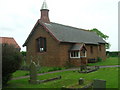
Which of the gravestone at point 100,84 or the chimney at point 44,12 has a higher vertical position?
the chimney at point 44,12

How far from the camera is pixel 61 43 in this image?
26.6 meters

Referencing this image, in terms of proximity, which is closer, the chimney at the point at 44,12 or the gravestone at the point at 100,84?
the gravestone at the point at 100,84

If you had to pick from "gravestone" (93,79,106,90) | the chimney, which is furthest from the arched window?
"gravestone" (93,79,106,90)

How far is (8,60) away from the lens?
11703 millimetres

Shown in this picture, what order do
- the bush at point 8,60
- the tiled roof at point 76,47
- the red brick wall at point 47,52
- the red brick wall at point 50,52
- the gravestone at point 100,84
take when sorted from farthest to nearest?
1. the tiled roof at point 76,47
2. the red brick wall at point 47,52
3. the red brick wall at point 50,52
4. the bush at point 8,60
5. the gravestone at point 100,84

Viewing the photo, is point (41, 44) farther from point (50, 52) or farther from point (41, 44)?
point (50, 52)

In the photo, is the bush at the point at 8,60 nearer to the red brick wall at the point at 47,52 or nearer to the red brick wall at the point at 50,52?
the red brick wall at the point at 50,52

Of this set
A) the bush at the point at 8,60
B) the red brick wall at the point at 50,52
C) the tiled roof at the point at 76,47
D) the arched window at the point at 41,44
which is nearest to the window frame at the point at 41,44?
the arched window at the point at 41,44

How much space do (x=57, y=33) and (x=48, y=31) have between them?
5.34 ft

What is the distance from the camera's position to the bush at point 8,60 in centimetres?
1166

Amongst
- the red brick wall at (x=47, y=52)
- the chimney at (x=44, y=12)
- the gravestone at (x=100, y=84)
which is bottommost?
the gravestone at (x=100, y=84)

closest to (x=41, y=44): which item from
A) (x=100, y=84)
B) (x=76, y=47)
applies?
(x=76, y=47)

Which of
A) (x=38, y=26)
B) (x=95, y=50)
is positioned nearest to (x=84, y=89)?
(x=38, y=26)

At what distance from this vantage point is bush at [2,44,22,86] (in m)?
11.7
